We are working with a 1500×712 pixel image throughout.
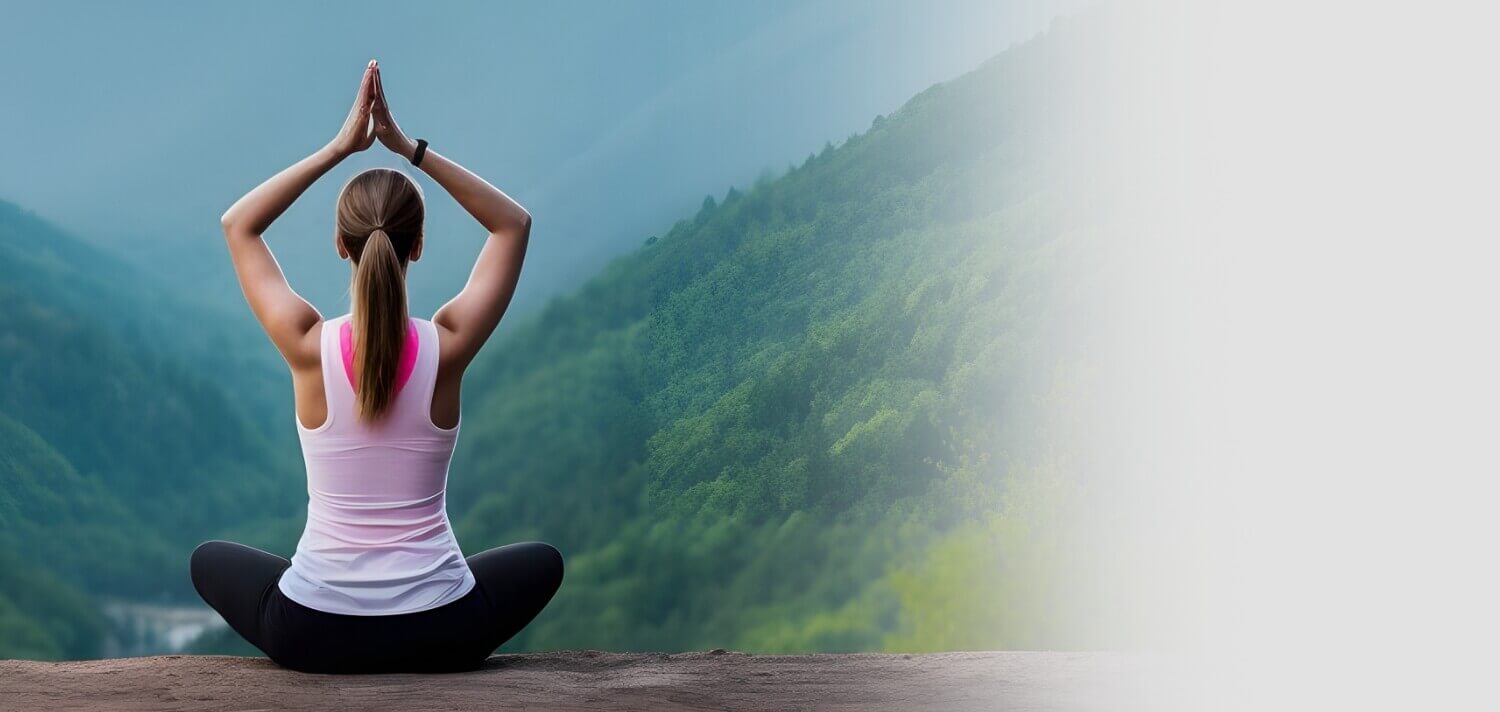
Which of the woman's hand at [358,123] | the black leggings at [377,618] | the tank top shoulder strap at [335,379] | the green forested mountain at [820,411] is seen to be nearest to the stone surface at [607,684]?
the black leggings at [377,618]

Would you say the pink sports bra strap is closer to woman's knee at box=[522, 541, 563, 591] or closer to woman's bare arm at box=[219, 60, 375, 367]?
woman's bare arm at box=[219, 60, 375, 367]

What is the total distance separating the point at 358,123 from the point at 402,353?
0.31 metres

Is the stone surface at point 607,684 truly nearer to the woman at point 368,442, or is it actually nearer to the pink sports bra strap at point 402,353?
the woman at point 368,442

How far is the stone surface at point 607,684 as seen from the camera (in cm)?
158

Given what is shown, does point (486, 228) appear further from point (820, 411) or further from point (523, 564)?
point (820, 411)

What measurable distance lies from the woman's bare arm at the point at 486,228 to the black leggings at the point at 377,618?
1.00 ft

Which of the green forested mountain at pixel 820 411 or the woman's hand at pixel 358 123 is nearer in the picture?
the woman's hand at pixel 358 123

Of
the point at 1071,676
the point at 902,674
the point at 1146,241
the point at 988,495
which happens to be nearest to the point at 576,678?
the point at 902,674

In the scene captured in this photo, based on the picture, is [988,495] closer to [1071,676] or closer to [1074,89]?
[1074,89]

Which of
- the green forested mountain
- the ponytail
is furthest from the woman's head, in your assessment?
the green forested mountain

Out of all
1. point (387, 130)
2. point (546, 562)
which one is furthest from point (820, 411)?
point (387, 130)

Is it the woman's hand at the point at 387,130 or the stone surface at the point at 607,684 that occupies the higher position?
the woman's hand at the point at 387,130

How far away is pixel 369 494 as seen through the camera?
5.61ft

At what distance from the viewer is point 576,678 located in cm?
188
